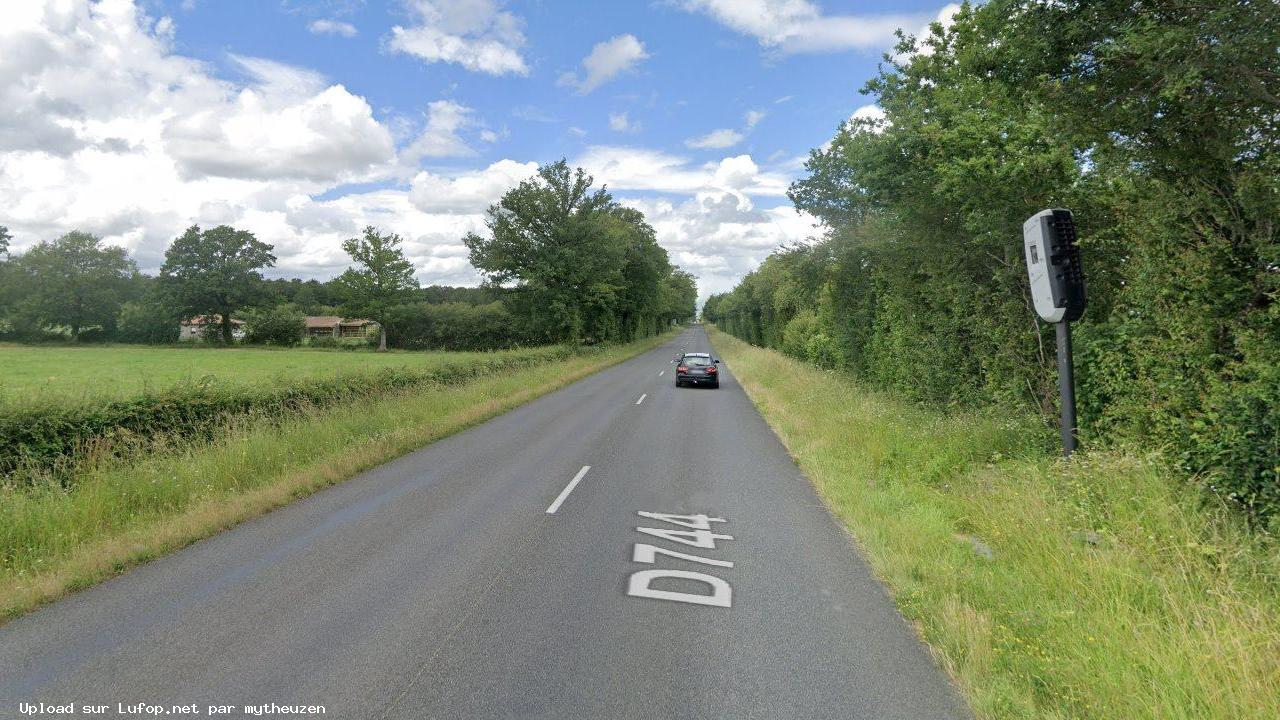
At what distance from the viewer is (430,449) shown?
10.5 meters

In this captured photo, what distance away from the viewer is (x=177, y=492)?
684 cm

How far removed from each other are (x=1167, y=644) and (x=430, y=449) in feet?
32.6

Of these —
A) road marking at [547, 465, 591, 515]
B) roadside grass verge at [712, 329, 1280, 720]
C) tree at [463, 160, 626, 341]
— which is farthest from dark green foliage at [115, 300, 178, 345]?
roadside grass verge at [712, 329, 1280, 720]

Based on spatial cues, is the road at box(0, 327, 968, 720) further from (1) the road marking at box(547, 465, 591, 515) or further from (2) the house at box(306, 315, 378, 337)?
(2) the house at box(306, 315, 378, 337)

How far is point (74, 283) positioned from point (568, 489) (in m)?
80.7

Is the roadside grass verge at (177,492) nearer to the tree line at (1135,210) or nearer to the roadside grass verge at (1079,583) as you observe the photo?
the roadside grass verge at (1079,583)

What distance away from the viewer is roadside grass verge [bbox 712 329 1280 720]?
2.93 meters

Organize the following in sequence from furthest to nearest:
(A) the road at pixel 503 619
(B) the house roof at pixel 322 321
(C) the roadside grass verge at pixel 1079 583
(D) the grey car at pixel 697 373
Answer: (B) the house roof at pixel 322 321 → (D) the grey car at pixel 697 373 → (A) the road at pixel 503 619 → (C) the roadside grass verge at pixel 1079 583

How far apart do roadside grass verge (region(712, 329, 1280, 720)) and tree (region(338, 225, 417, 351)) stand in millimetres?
59501

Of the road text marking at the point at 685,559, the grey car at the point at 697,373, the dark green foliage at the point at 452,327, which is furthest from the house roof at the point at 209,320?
the road text marking at the point at 685,559

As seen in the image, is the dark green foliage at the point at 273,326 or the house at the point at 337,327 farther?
the house at the point at 337,327

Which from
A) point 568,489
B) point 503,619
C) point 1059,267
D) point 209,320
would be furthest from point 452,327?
point 1059,267

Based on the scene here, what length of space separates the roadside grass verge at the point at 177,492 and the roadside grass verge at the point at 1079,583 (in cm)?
665

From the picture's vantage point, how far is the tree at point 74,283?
197ft
